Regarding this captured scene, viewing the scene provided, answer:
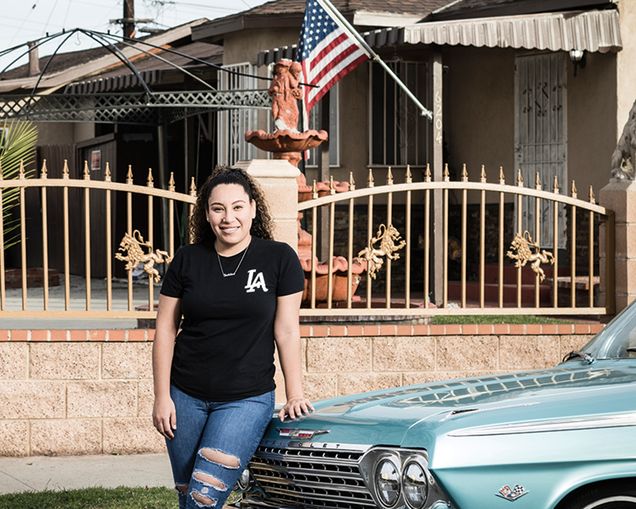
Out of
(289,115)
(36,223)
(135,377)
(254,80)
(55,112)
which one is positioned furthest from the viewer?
(36,223)

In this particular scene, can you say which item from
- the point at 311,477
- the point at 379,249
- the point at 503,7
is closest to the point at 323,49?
the point at 503,7

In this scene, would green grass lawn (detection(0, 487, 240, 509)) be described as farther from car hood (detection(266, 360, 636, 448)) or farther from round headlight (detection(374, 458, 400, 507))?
round headlight (detection(374, 458, 400, 507))

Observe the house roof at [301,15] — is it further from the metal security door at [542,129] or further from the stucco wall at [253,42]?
the metal security door at [542,129]

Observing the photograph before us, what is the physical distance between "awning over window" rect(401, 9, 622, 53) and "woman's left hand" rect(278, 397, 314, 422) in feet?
28.9

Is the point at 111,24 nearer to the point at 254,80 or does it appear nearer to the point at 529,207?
the point at 254,80

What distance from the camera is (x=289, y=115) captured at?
1127 centimetres

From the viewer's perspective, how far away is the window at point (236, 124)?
17531 mm

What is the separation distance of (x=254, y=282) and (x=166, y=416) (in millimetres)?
611

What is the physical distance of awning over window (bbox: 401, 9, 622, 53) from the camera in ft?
44.6

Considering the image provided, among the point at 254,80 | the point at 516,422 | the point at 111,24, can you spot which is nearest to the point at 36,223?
the point at 254,80

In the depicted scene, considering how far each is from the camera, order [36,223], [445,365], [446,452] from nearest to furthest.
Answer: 1. [446,452]
2. [445,365]
3. [36,223]

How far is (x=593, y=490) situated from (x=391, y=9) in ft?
40.6

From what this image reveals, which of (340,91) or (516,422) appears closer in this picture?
(516,422)

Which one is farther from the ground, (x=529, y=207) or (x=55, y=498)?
(x=529, y=207)
